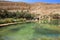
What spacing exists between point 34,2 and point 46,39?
52653 millimetres

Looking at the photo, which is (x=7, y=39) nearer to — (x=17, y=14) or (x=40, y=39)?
(x=40, y=39)

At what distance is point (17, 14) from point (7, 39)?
1941 cm

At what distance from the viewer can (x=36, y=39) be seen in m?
11.5

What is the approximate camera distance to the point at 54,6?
55844mm

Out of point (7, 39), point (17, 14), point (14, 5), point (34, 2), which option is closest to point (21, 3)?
point (14, 5)

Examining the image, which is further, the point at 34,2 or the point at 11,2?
the point at 34,2

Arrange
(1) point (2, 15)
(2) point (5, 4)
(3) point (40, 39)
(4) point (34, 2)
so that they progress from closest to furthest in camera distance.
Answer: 1. (3) point (40, 39)
2. (1) point (2, 15)
3. (2) point (5, 4)
4. (4) point (34, 2)

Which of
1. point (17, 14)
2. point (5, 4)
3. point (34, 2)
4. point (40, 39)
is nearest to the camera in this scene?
point (40, 39)

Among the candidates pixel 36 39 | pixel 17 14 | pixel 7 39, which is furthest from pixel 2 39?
pixel 17 14

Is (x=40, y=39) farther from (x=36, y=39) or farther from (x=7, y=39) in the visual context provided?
(x=7, y=39)

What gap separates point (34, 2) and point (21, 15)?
3337 cm

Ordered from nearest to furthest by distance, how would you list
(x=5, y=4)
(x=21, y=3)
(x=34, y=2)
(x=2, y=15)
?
(x=2, y=15), (x=5, y=4), (x=21, y=3), (x=34, y=2)

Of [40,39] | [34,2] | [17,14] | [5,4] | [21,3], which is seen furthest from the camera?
[34,2]

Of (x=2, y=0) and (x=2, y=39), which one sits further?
(x=2, y=0)
